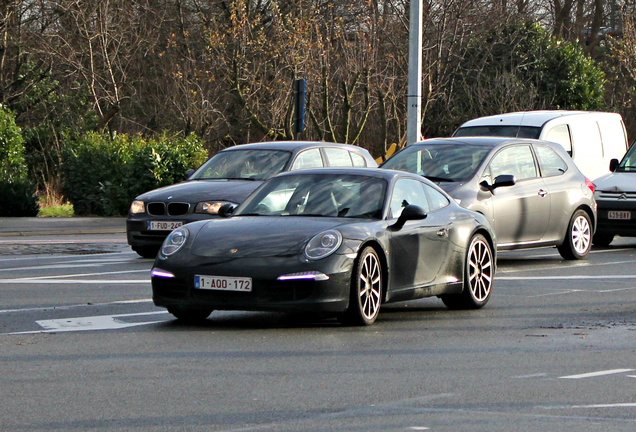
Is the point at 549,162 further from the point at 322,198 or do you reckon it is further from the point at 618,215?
the point at 322,198

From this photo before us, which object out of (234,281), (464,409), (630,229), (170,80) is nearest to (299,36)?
(170,80)

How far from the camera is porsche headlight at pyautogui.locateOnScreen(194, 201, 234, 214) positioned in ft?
50.4

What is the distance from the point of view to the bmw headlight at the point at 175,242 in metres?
9.47

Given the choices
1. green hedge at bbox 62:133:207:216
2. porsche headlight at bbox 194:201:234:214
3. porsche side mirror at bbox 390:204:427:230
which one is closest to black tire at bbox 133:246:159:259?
porsche headlight at bbox 194:201:234:214

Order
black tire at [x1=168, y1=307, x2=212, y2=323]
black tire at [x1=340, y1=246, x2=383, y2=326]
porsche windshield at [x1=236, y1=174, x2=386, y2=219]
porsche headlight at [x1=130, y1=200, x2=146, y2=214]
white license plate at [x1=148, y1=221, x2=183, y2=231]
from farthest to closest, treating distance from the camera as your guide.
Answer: porsche headlight at [x1=130, y1=200, x2=146, y2=214]
white license plate at [x1=148, y1=221, x2=183, y2=231]
porsche windshield at [x1=236, y1=174, x2=386, y2=219]
black tire at [x1=168, y1=307, x2=212, y2=323]
black tire at [x1=340, y1=246, x2=383, y2=326]

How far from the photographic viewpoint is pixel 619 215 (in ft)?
59.2

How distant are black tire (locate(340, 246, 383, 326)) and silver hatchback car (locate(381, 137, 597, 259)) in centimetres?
486

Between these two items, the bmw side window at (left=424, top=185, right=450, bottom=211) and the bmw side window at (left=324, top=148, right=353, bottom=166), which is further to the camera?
the bmw side window at (left=324, top=148, right=353, bottom=166)

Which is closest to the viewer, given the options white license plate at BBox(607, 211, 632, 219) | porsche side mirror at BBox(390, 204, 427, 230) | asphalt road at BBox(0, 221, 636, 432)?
asphalt road at BBox(0, 221, 636, 432)

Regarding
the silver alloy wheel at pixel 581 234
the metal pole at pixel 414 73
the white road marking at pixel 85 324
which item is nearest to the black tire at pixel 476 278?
the white road marking at pixel 85 324

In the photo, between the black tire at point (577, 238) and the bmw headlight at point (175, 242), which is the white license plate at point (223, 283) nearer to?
the bmw headlight at point (175, 242)

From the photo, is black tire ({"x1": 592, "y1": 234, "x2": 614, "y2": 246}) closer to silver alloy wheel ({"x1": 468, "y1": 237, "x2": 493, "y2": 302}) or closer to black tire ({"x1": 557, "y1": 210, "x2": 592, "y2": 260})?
black tire ({"x1": 557, "y1": 210, "x2": 592, "y2": 260})

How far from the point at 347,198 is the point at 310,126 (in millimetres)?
25793

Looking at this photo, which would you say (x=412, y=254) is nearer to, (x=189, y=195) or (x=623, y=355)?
(x=623, y=355)
